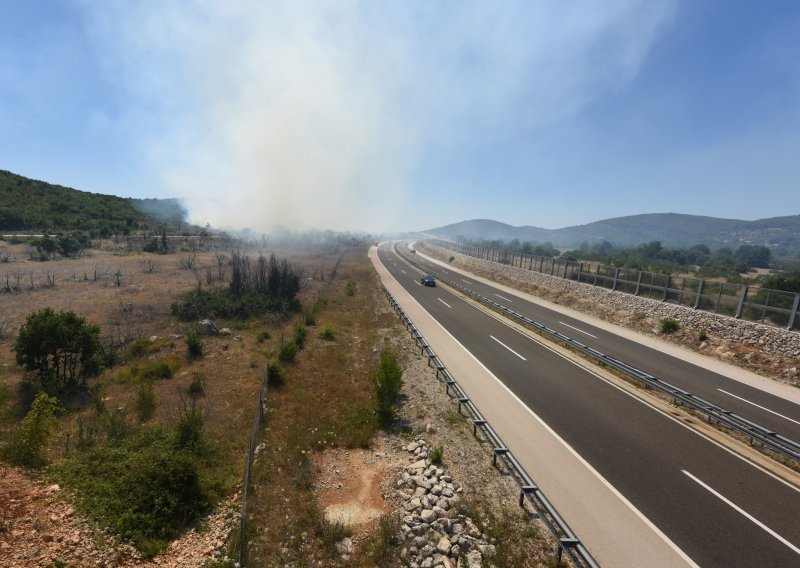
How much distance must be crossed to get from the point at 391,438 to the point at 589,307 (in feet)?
93.3

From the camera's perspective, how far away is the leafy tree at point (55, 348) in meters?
16.8

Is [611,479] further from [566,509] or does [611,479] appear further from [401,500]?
[401,500]

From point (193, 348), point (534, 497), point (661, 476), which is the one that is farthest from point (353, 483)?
point (193, 348)

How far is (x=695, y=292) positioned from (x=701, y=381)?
10620 millimetres

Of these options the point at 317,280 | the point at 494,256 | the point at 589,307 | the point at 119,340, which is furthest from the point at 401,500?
the point at 494,256

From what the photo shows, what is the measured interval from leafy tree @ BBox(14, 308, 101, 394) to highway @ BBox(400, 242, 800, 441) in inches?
1124

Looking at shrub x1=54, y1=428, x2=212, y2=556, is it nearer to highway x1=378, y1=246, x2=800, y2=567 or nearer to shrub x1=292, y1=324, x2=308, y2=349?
highway x1=378, y1=246, x2=800, y2=567

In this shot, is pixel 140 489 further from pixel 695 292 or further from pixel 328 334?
pixel 695 292

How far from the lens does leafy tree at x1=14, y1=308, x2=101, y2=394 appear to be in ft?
55.2

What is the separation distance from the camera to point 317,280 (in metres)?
48.4

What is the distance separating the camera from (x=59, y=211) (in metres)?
84.4

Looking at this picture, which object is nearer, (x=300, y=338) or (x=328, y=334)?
(x=300, y=338)

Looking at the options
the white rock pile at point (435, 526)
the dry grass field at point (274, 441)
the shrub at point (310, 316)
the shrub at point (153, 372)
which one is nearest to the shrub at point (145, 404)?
the dry grass field at point (274, 441)

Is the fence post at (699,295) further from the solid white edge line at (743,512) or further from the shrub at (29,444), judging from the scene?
the shrub at (29,444)
